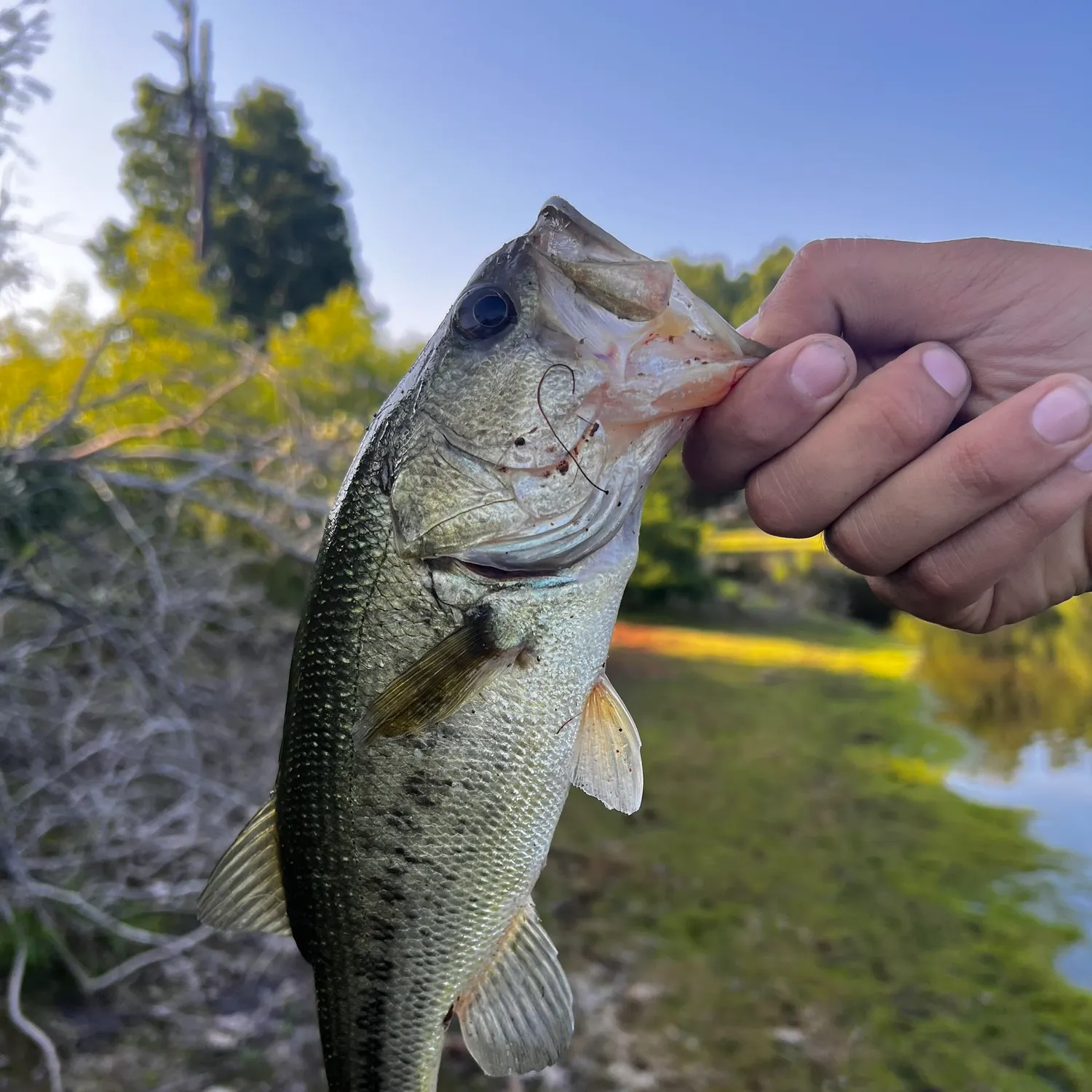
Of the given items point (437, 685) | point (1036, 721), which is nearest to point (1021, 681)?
point (1036, 721)

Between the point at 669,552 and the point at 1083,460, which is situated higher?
the point at 1083,460

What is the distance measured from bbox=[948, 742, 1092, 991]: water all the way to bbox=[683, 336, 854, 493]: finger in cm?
590

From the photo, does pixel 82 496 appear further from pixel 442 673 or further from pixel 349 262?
pixel 349 262

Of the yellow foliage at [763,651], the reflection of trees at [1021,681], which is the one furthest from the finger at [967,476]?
the yellow foliage at [763,651]

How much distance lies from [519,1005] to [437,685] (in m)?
0.71

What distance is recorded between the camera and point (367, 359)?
1875 cm

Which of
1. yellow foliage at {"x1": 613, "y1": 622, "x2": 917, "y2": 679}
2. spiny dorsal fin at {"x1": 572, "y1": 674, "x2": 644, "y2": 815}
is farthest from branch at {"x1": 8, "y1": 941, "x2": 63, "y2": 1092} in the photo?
yellow foliage at {"x1": 613, "y1": 622, "x2": 917, "y2": 679}

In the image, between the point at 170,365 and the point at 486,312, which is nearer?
the point at 486,312

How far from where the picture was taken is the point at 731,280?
2089cm

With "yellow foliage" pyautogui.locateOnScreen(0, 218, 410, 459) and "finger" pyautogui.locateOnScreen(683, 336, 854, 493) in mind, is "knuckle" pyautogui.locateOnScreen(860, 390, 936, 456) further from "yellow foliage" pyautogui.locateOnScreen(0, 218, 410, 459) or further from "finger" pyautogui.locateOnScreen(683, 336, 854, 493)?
"yellow foliage" pyautogui.locateOnScreen(0, 218, 410, 459)

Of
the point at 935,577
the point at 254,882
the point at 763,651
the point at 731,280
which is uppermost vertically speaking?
the point at 731,280

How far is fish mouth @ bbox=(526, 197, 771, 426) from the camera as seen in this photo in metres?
1.35

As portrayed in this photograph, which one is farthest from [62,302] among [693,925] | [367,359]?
[693,925]

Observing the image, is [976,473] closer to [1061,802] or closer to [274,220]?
[1061,802]
